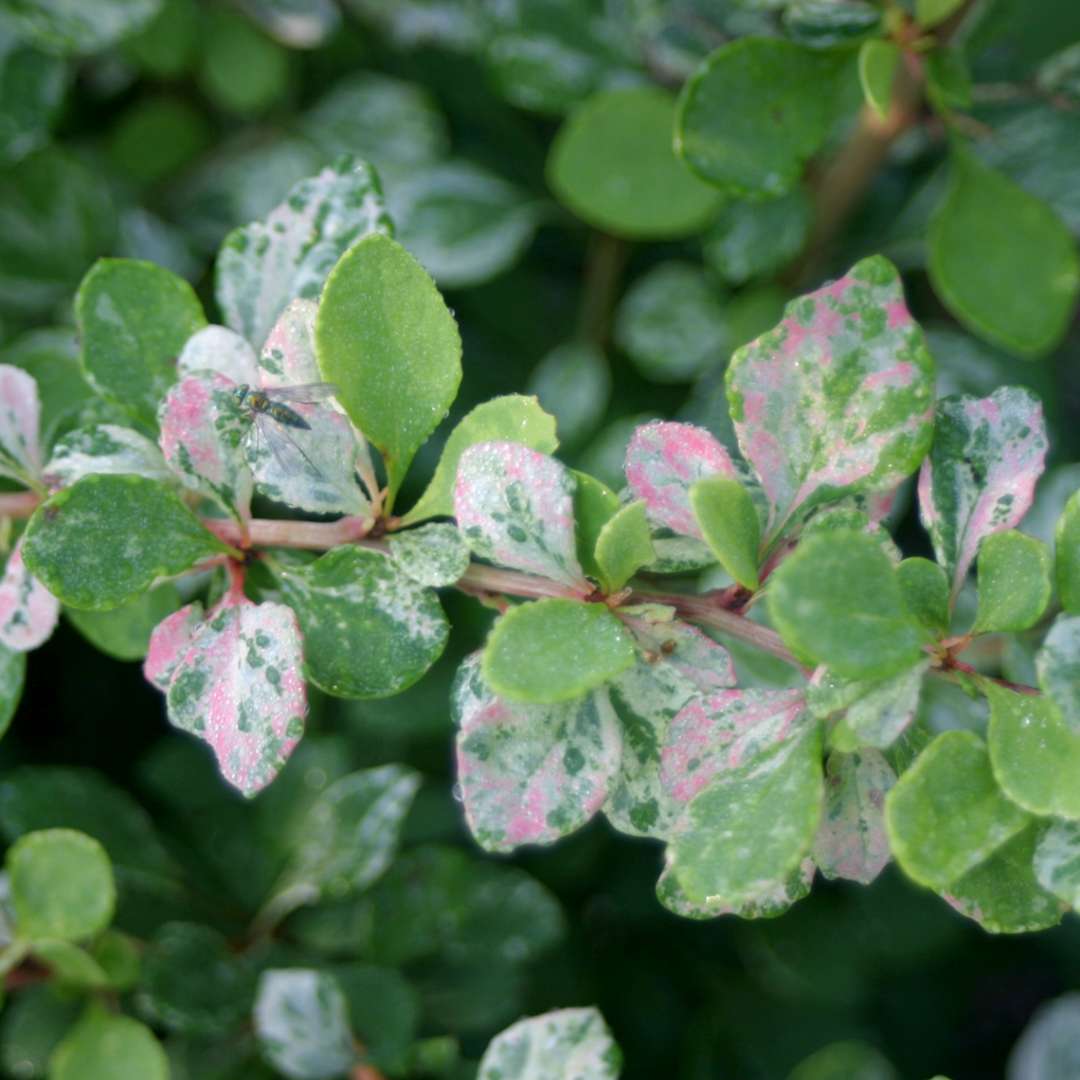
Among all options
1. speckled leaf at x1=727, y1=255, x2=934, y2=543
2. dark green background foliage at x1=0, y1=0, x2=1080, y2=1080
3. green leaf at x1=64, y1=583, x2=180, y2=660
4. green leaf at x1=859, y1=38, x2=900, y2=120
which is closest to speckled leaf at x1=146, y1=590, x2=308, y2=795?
green leaf at x1=64, y1=583, x2=180, y2=660

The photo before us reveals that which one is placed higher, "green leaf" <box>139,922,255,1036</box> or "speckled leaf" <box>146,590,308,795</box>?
"speckled leaf" <box>146,590,308,795</box>

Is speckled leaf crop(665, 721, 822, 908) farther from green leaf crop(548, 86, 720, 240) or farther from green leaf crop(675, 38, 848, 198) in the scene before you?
green leaf crop(548, 86, 720, 240)

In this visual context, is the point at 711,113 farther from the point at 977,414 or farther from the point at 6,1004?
the point at 6,1004

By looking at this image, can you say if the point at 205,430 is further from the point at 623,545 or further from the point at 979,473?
the point at 979,473

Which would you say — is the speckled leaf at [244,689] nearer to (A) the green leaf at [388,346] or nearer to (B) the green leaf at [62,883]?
(A) the green leaf at [388,346]

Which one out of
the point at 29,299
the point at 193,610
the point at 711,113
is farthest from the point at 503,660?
the point at 29,299


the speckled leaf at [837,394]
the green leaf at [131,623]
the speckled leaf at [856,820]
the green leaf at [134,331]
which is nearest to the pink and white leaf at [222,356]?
the green leaf at [134,331]

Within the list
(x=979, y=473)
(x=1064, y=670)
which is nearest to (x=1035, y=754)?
(x=1064, y=670)
